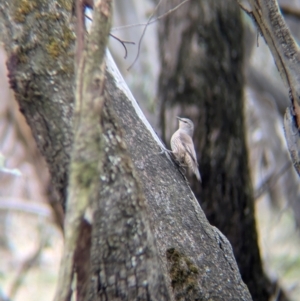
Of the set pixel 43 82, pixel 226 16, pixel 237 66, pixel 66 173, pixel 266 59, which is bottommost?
pixel 66 173

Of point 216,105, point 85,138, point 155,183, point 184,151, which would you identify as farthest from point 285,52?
point 216,105

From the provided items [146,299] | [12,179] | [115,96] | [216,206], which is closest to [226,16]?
[216,206]

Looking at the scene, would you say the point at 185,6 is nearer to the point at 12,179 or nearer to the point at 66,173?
the point at 66,173

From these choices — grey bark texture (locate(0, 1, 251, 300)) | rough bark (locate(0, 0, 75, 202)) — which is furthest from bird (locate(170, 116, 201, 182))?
rough bark (locate(0, 0, 75, 202))

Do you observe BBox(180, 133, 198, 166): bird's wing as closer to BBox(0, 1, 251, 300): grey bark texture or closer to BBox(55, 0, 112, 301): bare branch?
BBox(0, 1, 251, 300): grey bark texture

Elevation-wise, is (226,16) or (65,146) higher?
(226,16)

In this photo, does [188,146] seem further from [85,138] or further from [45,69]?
[85,138]
